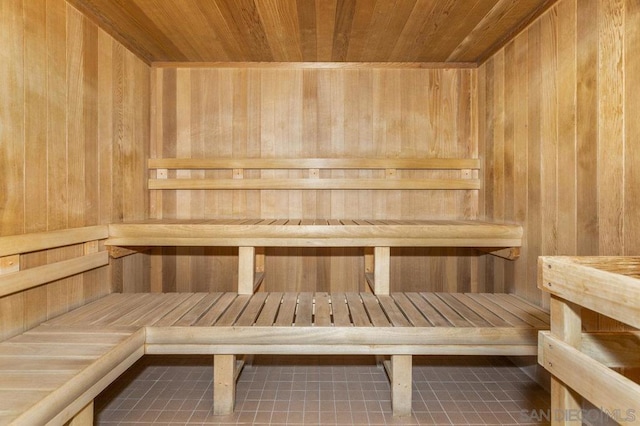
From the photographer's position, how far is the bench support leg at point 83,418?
1.26 m

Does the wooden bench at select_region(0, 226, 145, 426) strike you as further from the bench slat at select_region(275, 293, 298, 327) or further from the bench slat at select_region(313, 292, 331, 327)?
the bench slat at select_region(313, 292, 331, 327)

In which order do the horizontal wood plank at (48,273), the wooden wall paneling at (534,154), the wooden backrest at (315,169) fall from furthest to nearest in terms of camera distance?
the wooden backrest at (315,169) → the wooden wall paneling at (534,154) → the horizontal wood plank at (48,273)

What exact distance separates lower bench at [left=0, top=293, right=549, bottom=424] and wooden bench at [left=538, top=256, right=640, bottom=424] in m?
0.51

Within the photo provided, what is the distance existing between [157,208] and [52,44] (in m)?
1.28

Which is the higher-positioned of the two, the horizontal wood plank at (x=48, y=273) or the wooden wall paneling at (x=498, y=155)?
the wooden wall paneling at (x=498, y=155)

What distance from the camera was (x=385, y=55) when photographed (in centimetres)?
251

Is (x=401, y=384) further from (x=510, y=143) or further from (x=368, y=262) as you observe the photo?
(x=510, y=143)

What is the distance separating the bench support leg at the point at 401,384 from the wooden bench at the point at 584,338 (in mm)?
664

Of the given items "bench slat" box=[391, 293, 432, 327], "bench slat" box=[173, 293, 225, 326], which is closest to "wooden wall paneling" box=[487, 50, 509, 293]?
"bench slat" box=[391, 293, 432, 327]

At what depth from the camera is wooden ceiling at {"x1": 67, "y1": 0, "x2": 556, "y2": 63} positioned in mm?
1899

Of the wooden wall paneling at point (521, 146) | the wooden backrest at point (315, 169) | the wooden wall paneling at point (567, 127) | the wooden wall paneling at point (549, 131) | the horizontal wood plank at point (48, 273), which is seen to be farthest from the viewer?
the wooden backrest at point (315, 169)

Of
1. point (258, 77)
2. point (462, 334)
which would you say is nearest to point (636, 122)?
point (462, 334)

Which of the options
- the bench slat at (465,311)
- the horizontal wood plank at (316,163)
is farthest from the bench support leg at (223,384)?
the horizontal wood plank at (316,163)

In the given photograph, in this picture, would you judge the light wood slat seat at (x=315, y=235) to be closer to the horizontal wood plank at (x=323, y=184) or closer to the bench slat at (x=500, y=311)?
the bench slat at (x=500, y=311)
